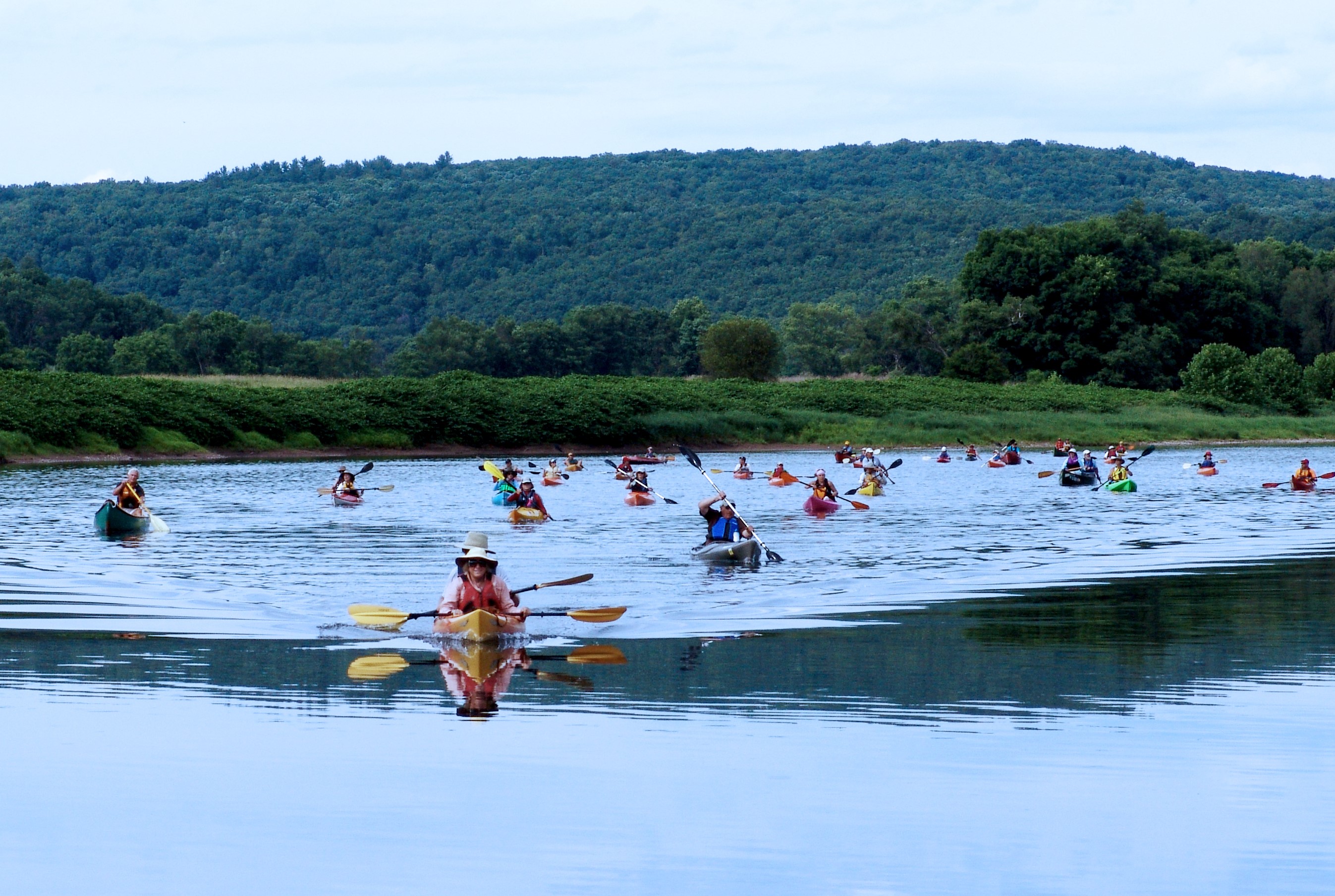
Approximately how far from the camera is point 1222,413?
338 ft

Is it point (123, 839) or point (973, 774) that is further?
point (973, 774)

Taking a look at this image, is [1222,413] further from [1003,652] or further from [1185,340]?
[1003,652]

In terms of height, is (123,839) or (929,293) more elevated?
(929,293)

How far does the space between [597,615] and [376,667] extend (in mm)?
3540

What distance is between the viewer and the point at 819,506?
42406 mm

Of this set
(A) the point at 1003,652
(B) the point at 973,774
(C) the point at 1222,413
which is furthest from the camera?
(C) the point at 1222,413

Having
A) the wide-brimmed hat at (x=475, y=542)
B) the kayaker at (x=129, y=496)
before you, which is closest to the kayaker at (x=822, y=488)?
the kayaker at (x=129, y=496)

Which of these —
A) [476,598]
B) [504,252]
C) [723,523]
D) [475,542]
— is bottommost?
[723,523]

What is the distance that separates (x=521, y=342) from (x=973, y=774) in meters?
114

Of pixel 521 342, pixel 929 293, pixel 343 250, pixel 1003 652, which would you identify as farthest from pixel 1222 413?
pixel 343 250

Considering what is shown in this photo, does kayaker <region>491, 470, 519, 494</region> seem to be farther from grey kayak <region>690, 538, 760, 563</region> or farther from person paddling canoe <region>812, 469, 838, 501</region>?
grey kayak <region>690, 538, 760, 563</region>

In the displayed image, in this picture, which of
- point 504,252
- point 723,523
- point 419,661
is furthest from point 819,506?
point 504,252

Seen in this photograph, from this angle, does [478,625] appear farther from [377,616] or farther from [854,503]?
[854,503]

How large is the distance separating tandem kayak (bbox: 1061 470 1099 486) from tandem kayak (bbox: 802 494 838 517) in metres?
14.8
